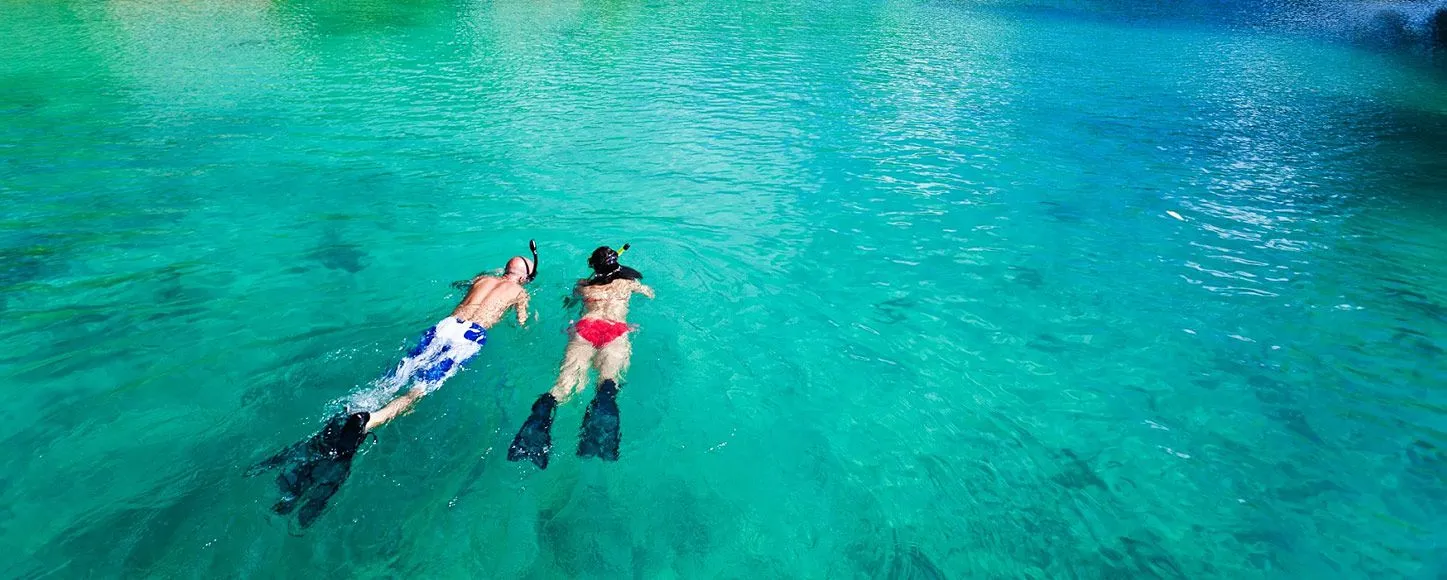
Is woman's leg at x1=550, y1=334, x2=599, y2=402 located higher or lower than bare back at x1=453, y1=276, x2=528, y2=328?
lower

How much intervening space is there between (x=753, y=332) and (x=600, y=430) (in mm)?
3274

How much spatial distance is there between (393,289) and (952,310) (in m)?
8.77

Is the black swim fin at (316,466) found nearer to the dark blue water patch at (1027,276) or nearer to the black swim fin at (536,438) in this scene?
the black swim fin at (536,438)

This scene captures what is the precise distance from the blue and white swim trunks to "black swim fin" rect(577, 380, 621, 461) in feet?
5.67

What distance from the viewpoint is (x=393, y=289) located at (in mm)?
10523

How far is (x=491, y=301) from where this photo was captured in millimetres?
8750

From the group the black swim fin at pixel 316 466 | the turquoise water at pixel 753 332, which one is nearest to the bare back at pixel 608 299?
the turquoise water at pixel 753 332

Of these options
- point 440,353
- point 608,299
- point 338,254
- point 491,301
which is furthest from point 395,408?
point 338,254

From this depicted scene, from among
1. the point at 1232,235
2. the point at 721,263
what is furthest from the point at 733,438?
the point at 1232,235

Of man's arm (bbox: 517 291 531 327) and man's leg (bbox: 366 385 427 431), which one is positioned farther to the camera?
man's arm (bbox: 517 291 531 327)

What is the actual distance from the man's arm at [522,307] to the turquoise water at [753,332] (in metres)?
0.17

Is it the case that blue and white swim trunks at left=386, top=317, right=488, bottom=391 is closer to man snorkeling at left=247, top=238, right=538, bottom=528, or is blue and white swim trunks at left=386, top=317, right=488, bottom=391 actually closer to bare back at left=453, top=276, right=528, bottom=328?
man snorkeling at left=247, top=238, right=538, bottom=528

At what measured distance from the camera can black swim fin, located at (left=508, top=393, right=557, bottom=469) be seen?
6.61m

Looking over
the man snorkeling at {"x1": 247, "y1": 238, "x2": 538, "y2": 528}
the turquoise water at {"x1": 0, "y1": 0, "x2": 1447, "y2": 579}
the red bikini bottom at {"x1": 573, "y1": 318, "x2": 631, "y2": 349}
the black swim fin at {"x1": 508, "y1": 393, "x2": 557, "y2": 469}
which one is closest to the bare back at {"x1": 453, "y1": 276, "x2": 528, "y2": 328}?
the man snorkeling at {"x1": 247, "y1": 238, "x2": 538, "y2": 528}
